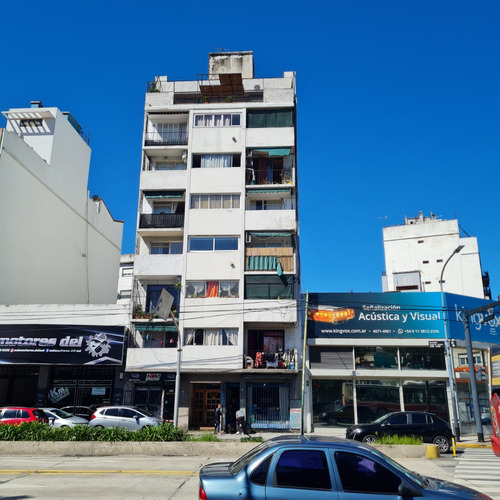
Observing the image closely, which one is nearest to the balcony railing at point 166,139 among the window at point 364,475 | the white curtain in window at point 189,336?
the white curtain in window at point 189,336

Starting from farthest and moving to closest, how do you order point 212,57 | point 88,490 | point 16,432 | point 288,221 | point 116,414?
point 212,57, point 288,221, point 116,414, point 16,432, point 88,490

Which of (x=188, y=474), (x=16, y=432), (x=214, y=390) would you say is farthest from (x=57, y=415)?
(x=188, y=474)

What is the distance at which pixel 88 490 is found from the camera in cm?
972

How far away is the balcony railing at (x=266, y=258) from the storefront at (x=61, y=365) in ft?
28.8

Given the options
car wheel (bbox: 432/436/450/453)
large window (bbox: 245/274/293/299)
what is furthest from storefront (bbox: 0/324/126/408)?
car wheel (bbox: 432/436/450/453)

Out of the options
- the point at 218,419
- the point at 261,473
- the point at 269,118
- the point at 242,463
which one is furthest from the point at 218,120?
the point at 261,473

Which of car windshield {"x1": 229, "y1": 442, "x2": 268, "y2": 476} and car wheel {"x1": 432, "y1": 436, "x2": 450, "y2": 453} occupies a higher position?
car windshield {"x1": 229, "y1": 442, "x2": 268, "y2": 476}

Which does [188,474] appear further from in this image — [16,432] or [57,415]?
[57,415]

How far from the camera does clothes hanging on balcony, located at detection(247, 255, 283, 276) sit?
29750mm

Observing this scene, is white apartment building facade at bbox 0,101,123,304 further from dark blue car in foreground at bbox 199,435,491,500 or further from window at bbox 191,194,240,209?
dark blue car in foreground at bbox 199,435,491,500

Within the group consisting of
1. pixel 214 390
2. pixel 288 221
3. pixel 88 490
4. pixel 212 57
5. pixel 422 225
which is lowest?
pixel 88 490

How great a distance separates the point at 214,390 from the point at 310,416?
5.85 metres

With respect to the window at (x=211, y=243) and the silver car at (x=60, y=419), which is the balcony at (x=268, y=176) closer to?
the window at (x=211, y=243)

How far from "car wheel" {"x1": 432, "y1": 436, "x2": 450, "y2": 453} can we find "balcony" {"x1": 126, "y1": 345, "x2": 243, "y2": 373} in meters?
12.0
